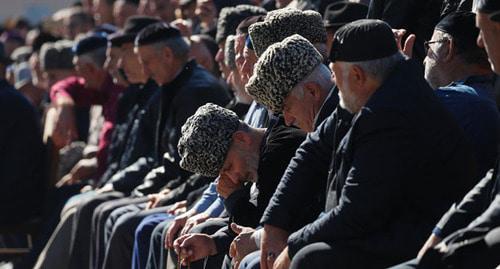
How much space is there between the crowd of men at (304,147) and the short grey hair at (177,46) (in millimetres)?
11

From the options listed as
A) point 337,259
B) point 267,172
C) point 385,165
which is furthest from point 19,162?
point 385,165

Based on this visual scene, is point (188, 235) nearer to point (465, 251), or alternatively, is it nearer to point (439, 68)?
point (439, 68)

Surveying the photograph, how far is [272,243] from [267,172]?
2.05 ft

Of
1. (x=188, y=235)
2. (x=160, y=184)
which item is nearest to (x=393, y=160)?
(x=188, y=235)

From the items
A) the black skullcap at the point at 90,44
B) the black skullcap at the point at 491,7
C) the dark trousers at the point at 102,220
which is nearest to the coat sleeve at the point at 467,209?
the black skullcap at the point at 491,7

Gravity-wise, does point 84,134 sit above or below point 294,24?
below

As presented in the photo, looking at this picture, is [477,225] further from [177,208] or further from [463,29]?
Answer: [177,208]

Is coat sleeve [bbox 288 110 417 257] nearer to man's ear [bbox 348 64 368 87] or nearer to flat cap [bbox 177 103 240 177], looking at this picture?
man's ear [bbox 348 64 368 87]

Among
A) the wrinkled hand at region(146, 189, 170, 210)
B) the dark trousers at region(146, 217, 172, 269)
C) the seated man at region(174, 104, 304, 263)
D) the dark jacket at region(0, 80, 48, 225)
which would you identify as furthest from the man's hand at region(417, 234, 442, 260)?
the dark jacket at region(0, 80, 48, 225)

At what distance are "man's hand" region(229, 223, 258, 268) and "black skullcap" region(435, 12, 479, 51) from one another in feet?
4.03

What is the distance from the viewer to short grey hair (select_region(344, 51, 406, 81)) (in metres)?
5.16

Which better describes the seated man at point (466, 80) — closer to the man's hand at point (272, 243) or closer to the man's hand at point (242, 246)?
the man's hand at point (272, 243)

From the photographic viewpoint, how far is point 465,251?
14.2 ft

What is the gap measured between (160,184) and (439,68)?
3.34 m
